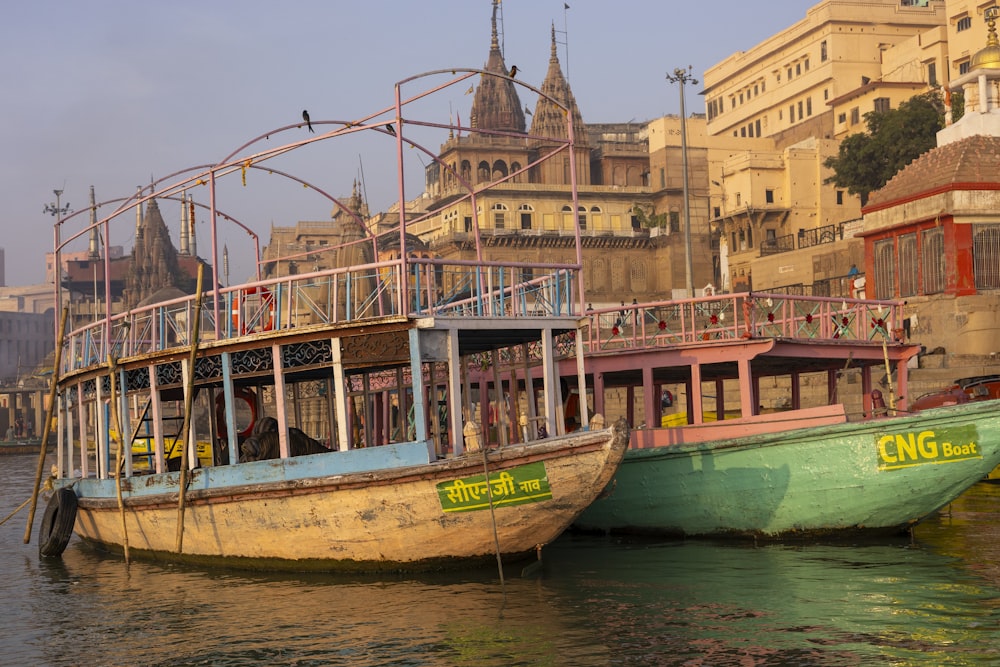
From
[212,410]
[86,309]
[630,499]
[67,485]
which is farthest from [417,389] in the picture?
[86,309]

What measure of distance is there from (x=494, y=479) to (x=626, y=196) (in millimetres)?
73580

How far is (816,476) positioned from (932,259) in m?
20.3

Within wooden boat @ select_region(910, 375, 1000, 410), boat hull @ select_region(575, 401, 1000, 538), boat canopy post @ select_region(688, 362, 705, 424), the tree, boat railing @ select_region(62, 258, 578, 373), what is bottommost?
boat hull @ select_region(575, 401, 1000, 538)

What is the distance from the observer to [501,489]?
1261cm

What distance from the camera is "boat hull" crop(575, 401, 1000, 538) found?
13.9m

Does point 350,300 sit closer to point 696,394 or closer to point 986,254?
point 696,394

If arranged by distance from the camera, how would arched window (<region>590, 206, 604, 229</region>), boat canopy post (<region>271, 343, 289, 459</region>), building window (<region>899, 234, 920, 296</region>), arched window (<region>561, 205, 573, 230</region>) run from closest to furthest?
boat canopy post (<region>271, 343, 289, 459</region>)
building window (<region>899, 234, 920, 296</region>)
arched window (<region>561, 205, 573, 230</region>)
arched window (<region>590, 206, 604, 229</region>)

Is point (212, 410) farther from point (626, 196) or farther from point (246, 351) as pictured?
point (626, 196)

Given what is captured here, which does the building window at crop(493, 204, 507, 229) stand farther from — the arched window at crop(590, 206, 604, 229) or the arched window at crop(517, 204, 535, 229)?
the arched window at crop(590, 206, 604, 229)

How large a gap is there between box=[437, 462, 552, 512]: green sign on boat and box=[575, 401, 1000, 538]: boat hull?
10.5 feet

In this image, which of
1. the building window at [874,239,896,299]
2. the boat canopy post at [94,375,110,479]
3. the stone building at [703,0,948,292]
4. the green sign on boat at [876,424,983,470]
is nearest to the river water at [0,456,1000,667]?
the green sign on boat at [876,424,983,470]

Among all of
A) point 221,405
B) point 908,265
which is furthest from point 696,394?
point 908,265

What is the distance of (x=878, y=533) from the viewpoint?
14836 millimetres

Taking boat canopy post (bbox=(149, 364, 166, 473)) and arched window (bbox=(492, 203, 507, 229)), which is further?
arched window (bbox=(492, 203, 507, 229))
